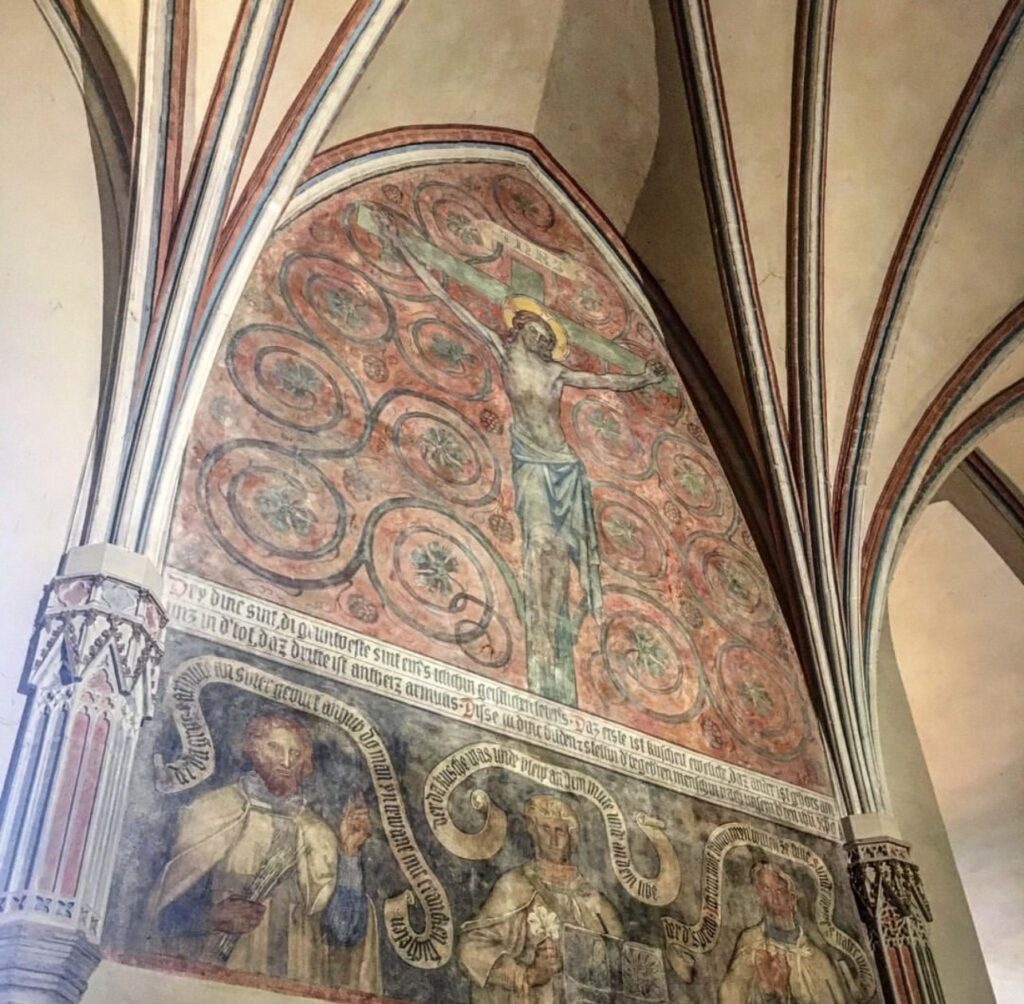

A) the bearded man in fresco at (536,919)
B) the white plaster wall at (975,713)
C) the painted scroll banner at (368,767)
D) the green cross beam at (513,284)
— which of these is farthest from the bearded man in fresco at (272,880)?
the white plaster wall at (975,713)

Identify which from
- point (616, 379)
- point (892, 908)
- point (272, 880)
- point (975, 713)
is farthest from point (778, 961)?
point (975, 713)

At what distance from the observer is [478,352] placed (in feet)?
28.7

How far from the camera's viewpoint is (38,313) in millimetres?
6527

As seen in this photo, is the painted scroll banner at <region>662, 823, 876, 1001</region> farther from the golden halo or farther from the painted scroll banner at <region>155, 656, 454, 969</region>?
the golden halo

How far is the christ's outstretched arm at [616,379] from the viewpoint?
30.4 ft

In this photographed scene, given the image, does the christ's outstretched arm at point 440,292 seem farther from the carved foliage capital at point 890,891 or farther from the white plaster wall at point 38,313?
the carved foliage capital at point 890,891

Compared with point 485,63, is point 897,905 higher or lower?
lower

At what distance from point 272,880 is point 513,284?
17.8 feet

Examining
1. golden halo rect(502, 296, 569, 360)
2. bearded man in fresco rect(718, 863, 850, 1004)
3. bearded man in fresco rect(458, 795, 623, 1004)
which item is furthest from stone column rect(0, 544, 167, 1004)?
golden halo rect(502, 296, 569, 360)

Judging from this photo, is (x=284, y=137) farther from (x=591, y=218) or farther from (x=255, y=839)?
(x=255, y=839)

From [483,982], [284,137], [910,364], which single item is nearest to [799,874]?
[483,982]

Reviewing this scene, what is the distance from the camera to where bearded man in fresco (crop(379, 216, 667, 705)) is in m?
7.45

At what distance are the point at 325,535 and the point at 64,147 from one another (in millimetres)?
2719

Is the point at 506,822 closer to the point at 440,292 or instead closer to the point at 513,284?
the point at 440,292
